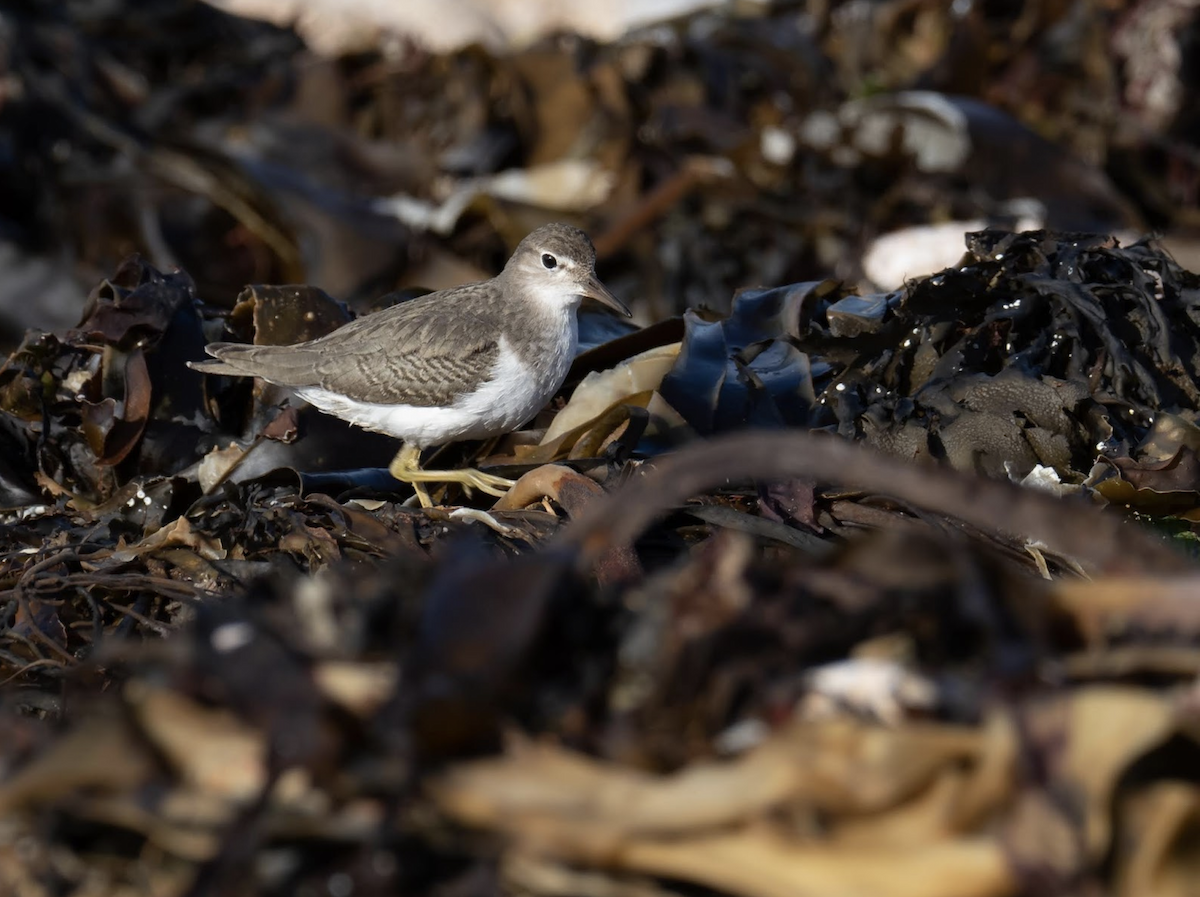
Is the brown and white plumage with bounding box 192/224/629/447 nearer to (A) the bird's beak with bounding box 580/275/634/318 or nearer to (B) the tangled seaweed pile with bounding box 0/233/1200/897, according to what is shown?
(A) the bird's beak with bounding box 580/275/634/318

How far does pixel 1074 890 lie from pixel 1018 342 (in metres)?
2.14

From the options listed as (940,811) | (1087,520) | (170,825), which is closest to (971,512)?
(1087,520)

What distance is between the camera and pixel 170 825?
1.15 meters

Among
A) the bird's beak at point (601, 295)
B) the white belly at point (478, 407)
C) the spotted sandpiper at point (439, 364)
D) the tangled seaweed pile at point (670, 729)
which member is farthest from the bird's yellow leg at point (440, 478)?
the tangled seaweed pile at point (670, 729)

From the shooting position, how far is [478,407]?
10.7ft

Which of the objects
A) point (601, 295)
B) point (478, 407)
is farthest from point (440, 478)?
point (601, 295)

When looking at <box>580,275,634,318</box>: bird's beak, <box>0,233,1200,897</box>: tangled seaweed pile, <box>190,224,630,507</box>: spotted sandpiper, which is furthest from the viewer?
<box>580,275,634,318</box>: bird's beak

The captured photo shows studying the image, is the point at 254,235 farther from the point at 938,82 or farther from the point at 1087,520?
the point at 1087,520

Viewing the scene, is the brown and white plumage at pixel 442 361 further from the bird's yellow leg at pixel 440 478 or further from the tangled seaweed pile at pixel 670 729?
the tangled seaweed pile at pixel 670 729

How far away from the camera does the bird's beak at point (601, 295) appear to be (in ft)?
11.7

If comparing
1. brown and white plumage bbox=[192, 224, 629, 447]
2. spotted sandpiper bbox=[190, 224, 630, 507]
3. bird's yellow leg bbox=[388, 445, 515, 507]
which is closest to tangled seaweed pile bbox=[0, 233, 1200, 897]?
bird's yellow leg bbox=[388, 445, 515, 507]

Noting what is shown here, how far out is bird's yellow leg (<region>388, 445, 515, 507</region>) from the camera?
9.71 feet

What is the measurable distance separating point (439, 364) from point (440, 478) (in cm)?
50

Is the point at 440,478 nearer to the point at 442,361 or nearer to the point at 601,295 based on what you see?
the point at 442,361
